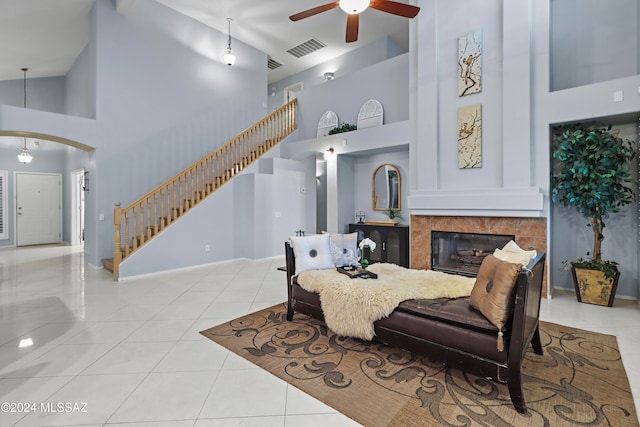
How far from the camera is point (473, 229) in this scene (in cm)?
479

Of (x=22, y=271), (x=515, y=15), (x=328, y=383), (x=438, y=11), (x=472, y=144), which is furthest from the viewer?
(x=22, y=271)

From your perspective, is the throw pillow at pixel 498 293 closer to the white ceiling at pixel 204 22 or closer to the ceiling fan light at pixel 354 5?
the ceiling fan light at pixel 354 5

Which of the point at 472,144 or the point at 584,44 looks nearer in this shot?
the point at 584,44

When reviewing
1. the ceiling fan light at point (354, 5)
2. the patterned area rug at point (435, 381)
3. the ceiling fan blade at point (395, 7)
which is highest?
the ceiling fan blade at point (395, 7)

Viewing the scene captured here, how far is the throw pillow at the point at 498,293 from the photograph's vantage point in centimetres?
203

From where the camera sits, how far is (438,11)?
5.10m

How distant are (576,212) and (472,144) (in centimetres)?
168

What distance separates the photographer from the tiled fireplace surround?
13.9 ft

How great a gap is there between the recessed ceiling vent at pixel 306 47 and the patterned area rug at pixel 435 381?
7841 millimetres

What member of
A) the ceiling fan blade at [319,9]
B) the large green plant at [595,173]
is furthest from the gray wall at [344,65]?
the large green plant at [595,173]

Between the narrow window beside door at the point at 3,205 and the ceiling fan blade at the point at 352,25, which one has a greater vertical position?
the ceiling fan blade at the point at 352,25

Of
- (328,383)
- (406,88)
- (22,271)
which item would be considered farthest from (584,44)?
(22,271)

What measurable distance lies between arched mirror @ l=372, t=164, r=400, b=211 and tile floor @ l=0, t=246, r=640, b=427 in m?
2.99

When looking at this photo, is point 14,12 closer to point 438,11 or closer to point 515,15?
point 438,11
